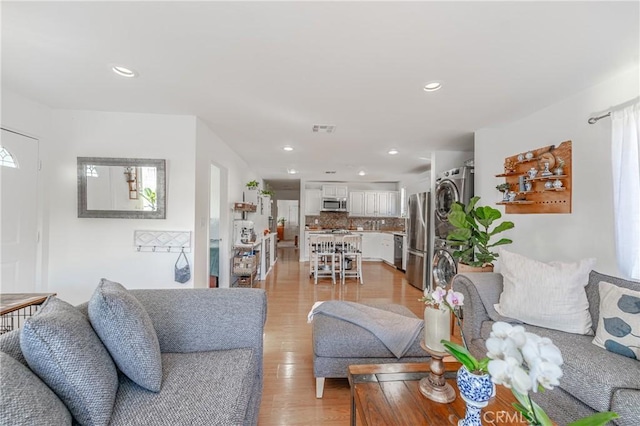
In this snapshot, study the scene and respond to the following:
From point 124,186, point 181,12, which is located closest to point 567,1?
point 181,12

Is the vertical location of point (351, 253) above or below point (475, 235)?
below

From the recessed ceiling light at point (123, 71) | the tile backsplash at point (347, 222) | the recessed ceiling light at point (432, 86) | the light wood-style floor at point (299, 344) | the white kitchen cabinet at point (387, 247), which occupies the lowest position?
the light wood-style floor at point (299, 344)

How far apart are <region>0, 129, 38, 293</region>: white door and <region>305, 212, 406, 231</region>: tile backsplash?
5958 millimetres

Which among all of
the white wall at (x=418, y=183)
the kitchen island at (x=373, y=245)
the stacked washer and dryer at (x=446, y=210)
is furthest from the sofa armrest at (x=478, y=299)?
the kitchen island at (x=373, y=245)

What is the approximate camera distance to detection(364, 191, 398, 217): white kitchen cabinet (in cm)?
792

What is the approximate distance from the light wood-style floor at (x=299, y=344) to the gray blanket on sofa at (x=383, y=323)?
0.47 metres

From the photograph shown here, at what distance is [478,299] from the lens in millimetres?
2168

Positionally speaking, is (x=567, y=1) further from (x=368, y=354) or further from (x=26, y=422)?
(x=26, y=422)

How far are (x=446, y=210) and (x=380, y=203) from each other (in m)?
3.97

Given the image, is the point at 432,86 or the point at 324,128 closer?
the point at 432,86

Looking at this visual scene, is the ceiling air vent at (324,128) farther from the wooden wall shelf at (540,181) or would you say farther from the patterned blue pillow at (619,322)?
the patterned blue pillow at (619,322)

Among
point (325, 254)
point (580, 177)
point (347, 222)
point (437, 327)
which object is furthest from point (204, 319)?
point (347, 222)

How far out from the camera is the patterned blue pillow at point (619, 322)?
1504 millimetres

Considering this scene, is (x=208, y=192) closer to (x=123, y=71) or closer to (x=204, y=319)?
(x=123, y=71)
